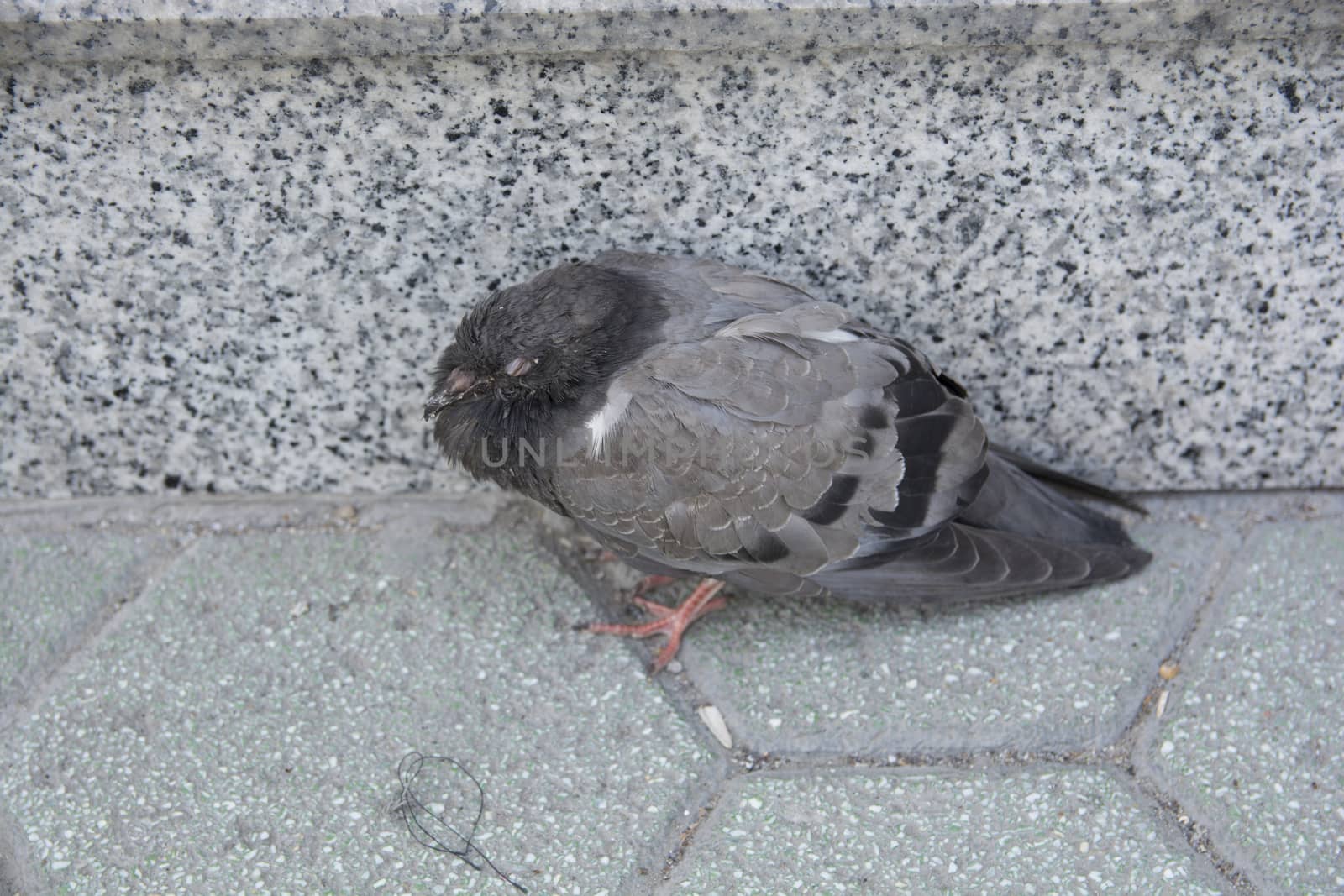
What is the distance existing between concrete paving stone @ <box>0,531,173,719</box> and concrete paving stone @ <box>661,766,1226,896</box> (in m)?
1.60

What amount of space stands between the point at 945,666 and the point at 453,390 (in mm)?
1312

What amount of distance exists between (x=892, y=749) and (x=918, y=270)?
1120mm

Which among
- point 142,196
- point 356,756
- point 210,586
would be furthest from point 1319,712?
point 142,196

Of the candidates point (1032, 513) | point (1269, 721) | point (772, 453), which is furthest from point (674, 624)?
point (1269, 721)

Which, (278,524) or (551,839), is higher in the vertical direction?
(278,524)

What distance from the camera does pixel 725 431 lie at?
2322 millimetres

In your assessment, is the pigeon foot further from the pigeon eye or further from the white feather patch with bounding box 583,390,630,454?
the pigeon eye

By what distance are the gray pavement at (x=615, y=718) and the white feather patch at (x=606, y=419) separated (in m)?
0.59

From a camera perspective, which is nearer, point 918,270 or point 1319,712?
point 1319,712

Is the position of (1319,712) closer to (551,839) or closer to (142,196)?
(551,839)

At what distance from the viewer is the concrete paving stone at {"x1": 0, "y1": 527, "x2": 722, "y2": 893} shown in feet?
7.41

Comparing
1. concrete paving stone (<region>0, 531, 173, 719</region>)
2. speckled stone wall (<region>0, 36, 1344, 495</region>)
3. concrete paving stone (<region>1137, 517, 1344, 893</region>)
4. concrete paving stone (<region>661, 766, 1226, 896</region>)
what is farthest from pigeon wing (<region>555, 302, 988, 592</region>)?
concrete paving stone (<region>0, 531, 173, 719</region>)

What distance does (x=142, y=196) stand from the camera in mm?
2525

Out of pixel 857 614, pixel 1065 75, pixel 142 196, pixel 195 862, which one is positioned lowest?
pixel 195 862
